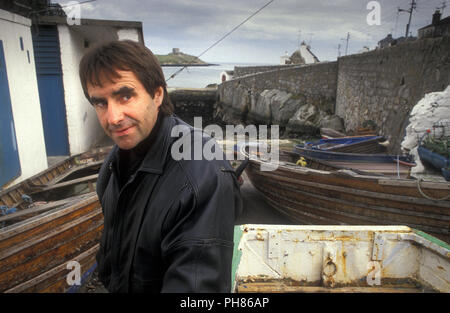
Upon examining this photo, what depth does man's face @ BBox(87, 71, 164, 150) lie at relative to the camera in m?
1.27

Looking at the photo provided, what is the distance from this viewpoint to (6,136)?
5301 millimetres

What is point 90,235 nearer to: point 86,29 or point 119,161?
point 119,161

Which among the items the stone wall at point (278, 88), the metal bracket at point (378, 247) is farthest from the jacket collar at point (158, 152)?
the stone wall at point (278, 88)

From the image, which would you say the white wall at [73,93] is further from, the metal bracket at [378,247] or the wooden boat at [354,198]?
the metal bracket at [378,247]

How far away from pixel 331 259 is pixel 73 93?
7.55 meters

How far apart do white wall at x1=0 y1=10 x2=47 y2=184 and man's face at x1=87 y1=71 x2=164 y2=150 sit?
17.5 ft

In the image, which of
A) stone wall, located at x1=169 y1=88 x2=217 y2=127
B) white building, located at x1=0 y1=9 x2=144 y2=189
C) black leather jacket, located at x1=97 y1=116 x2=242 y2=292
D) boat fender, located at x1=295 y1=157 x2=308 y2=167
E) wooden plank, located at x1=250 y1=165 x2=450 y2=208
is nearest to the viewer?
black leather jacket, located at x1=97 y1=116 x2=242 y2=292

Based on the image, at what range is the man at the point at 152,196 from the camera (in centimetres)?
105

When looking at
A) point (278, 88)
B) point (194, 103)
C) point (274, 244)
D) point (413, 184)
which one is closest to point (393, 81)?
point (413, 184)

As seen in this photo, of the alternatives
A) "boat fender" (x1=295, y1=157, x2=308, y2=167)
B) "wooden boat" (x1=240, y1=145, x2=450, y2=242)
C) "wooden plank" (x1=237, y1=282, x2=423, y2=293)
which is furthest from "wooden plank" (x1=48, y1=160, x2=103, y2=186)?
"boat fender" (x1=295, y1=157, x2=308, y2=167)

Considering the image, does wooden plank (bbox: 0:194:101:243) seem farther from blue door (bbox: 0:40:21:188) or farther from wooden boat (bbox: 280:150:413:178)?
wooden boat (bbox: 280:150:413:178)

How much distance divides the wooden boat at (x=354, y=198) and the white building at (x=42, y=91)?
167 inches

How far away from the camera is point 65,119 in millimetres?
8148

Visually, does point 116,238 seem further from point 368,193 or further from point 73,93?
point 73,93
